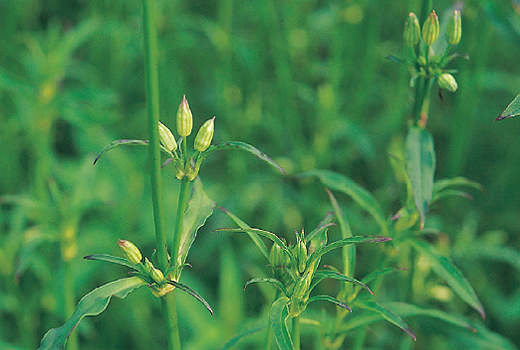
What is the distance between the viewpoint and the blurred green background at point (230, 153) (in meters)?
1.66

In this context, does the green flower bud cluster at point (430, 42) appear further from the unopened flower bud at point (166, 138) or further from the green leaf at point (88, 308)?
the green leaf at point (88, 308)

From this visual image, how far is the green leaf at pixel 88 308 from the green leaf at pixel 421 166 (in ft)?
1.54

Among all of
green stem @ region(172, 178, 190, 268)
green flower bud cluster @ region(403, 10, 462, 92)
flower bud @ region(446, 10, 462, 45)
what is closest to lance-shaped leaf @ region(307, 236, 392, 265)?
green stem @ region(172, 178, 190, 268)

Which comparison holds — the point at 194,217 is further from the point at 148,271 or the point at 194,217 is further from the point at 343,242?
the point at 343,242

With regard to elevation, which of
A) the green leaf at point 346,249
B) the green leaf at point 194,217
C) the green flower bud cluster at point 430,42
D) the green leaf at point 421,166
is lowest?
the green leaf at point 346,249

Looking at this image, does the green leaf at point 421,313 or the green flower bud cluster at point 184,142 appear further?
the green leaf at point 421,313

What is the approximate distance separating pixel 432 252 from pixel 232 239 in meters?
1.28

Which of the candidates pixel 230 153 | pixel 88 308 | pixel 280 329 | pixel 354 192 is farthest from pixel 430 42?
pixel 230 153

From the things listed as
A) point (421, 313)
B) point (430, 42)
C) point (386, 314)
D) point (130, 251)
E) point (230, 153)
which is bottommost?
point (230, 153)

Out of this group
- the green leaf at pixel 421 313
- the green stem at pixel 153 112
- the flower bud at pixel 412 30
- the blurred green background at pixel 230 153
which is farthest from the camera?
the blurred green background at pixel 230 153

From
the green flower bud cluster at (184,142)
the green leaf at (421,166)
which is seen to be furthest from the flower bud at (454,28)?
the green flower bud cluster at (184,142)

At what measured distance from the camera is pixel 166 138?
757 mm

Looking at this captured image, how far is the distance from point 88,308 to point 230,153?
1.62 m

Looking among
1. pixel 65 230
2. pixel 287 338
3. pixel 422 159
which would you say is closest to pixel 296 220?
pixel 65 230
